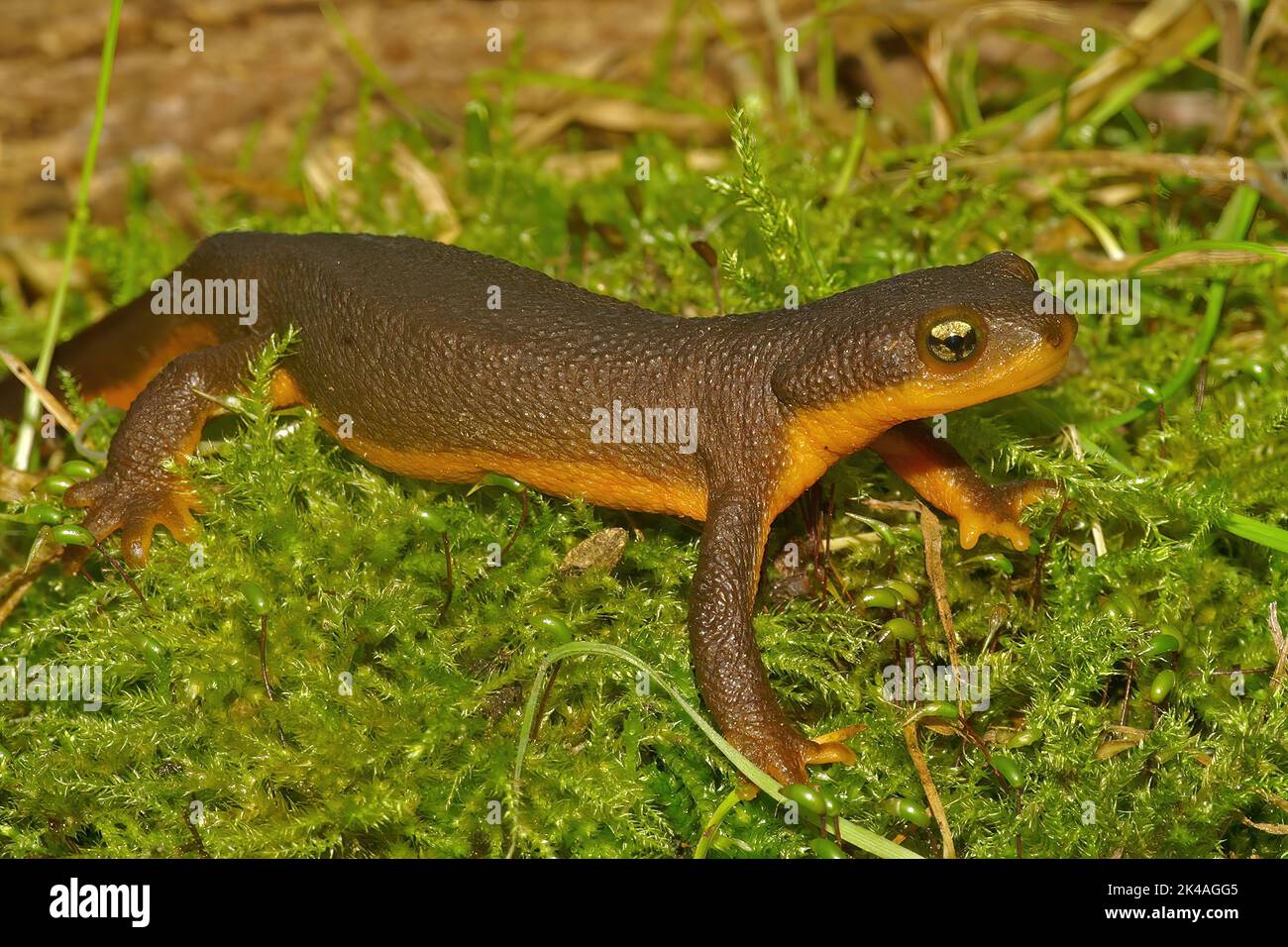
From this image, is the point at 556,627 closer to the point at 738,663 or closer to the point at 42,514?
the point at 738,663

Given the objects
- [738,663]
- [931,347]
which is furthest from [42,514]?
[931,347]

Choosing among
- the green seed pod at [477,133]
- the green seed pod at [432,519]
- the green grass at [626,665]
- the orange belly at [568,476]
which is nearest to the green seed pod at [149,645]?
the green grass at [626,665]

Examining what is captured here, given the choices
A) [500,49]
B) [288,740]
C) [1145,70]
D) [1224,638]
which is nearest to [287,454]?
[288,740]

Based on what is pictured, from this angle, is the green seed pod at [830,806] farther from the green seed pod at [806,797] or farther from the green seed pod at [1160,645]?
the green seed pod at [1160,645]

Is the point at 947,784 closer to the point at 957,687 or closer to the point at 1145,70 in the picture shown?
the point at 957,687

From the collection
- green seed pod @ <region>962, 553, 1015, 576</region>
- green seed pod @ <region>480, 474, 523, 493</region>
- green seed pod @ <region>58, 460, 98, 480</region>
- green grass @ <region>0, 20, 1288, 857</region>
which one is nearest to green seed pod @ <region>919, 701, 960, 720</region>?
green grass @ <region>0, 20, 1288, 857</region>
